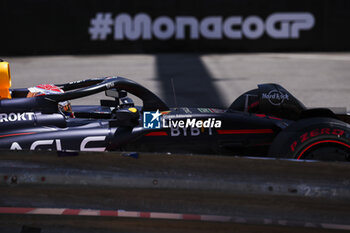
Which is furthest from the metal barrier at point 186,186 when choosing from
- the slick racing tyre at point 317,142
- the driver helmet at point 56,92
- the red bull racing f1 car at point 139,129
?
the driver helmet at point 56,92

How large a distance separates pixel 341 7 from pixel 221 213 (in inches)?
564

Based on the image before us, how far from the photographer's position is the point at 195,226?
3295 mm

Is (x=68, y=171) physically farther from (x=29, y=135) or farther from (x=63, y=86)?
(x=63, y=86)

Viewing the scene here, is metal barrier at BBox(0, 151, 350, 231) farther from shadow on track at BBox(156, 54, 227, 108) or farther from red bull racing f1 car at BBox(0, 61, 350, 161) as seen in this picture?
shadow on track at BBox(156, 54, 227, 108)

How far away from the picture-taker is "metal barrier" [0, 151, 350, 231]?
319cm

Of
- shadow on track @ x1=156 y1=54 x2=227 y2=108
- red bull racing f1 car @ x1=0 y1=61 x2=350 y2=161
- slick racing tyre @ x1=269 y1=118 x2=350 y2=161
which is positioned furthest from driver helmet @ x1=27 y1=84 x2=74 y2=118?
shadow on track @ x1=156 y1=54 x2=227 y2=108

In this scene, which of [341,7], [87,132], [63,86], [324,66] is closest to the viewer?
[87,132]

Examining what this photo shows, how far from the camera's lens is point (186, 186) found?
3.23m

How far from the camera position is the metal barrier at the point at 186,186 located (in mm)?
3189

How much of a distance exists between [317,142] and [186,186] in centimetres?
129

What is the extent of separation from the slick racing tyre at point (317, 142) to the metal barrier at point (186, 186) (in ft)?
2.50

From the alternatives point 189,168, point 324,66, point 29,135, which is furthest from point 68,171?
point 324,66

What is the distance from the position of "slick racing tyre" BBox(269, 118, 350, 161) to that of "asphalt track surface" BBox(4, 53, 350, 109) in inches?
193

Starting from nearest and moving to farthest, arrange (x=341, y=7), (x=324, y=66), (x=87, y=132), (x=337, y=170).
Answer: (x=337, y=170) → (x=87, y=132) → (x=324, y=66) → (x=341, y=7)
